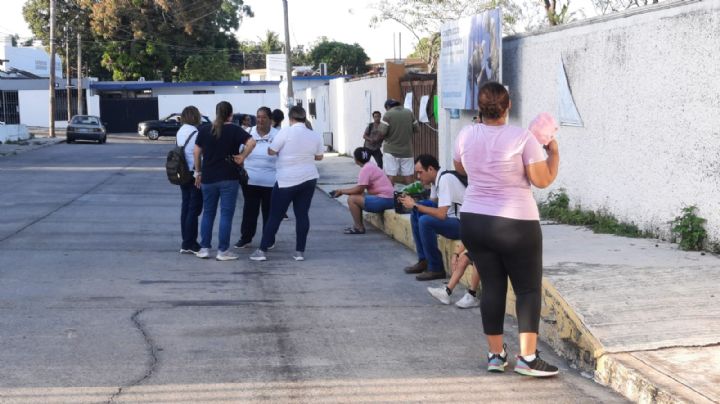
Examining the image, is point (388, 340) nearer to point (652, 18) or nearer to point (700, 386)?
point (700, 386)

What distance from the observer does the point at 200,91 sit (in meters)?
62.2

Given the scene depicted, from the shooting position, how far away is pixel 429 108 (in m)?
18.7

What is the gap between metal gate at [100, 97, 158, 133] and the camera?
60219mm

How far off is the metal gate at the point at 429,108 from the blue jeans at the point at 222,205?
8.70 m

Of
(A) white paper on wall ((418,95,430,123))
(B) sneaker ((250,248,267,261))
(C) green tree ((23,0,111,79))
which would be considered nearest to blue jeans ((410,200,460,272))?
(B) sneaker ((250,248,267,261))

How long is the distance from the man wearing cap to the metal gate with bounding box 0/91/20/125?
51494 mm

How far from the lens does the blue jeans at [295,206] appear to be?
10.1m

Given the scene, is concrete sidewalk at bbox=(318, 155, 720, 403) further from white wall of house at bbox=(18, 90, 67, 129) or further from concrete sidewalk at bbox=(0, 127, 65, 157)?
white wall of house at bbox=(18, 90, 67, 129)

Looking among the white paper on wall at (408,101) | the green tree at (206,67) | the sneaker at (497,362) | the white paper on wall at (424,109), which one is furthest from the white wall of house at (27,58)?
the sneaker at (497,362)

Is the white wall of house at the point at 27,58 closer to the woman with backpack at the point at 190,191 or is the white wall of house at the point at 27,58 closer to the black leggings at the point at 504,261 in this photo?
the woman with backpack at the point at 190,191

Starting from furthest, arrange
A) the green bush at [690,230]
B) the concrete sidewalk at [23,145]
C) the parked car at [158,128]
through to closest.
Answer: the parked car at [158,128], the concrete sidewalk at [23,145], the green bush at [690,230]

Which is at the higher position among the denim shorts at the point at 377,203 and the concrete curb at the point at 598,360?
the denim shorts at the point at 377,203

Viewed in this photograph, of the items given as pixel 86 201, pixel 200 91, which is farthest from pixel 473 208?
pixel 200 91

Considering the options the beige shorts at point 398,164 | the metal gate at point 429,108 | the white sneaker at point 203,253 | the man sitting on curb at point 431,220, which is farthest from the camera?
the metal gate at point 429,108
